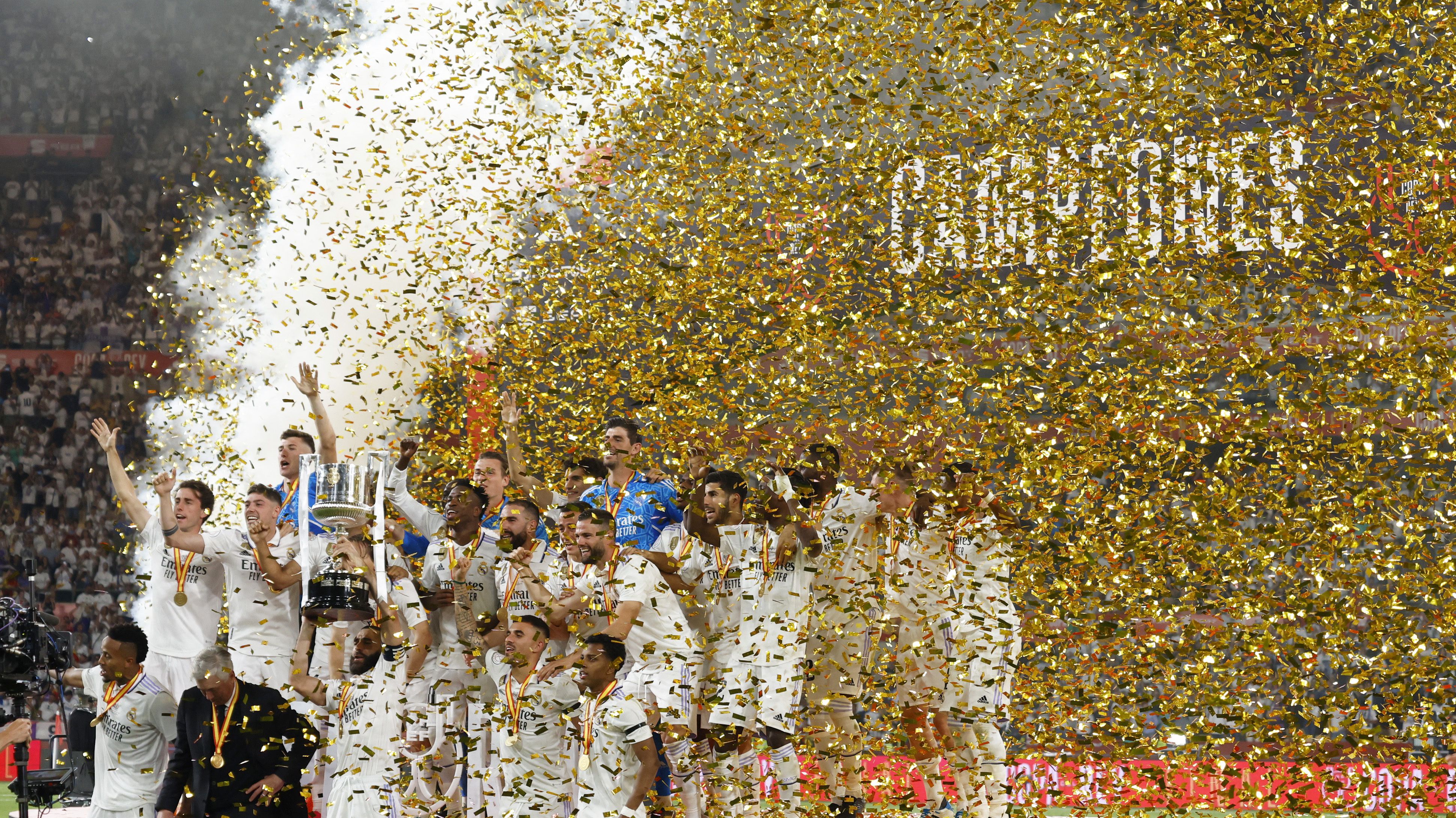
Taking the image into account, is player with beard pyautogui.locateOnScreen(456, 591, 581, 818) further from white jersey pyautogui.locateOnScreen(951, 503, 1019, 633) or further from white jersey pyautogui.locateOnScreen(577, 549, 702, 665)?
white jersey pyautogui.locateOnScreen(951, 503, 1019, 633)

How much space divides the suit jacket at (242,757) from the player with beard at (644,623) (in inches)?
37.5

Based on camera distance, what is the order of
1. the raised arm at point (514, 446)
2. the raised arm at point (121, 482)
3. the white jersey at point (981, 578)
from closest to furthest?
the white jersey at point (981, 578) → the raised arm at point (121, 482) → the raised arm at point (514, 446)

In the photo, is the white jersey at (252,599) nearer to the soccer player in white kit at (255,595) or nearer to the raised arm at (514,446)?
the soccer player in white kit at (255,595)

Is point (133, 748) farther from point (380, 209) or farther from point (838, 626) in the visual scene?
point (380, 209)

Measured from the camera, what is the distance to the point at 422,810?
5465 mm

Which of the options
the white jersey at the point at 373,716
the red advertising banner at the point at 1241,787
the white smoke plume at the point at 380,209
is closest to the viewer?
the red advertising banner at the point at 1241,787

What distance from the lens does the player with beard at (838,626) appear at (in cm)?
510

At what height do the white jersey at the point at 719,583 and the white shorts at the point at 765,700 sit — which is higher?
the white jersey at the point at 719,583

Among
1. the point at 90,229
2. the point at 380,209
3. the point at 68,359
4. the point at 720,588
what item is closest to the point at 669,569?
the point at 720,588

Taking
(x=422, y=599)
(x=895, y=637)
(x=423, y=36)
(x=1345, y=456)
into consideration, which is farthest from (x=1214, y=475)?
(x=423, y=36)

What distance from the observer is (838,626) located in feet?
17.1

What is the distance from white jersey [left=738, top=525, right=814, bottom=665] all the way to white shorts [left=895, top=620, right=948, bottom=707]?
0.46 m

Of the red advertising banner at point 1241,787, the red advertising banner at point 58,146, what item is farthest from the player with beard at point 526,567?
the red advertising banner at point 58,146

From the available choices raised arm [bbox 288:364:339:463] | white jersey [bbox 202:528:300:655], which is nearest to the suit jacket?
white jersey [bbox 202:528:300:655]
